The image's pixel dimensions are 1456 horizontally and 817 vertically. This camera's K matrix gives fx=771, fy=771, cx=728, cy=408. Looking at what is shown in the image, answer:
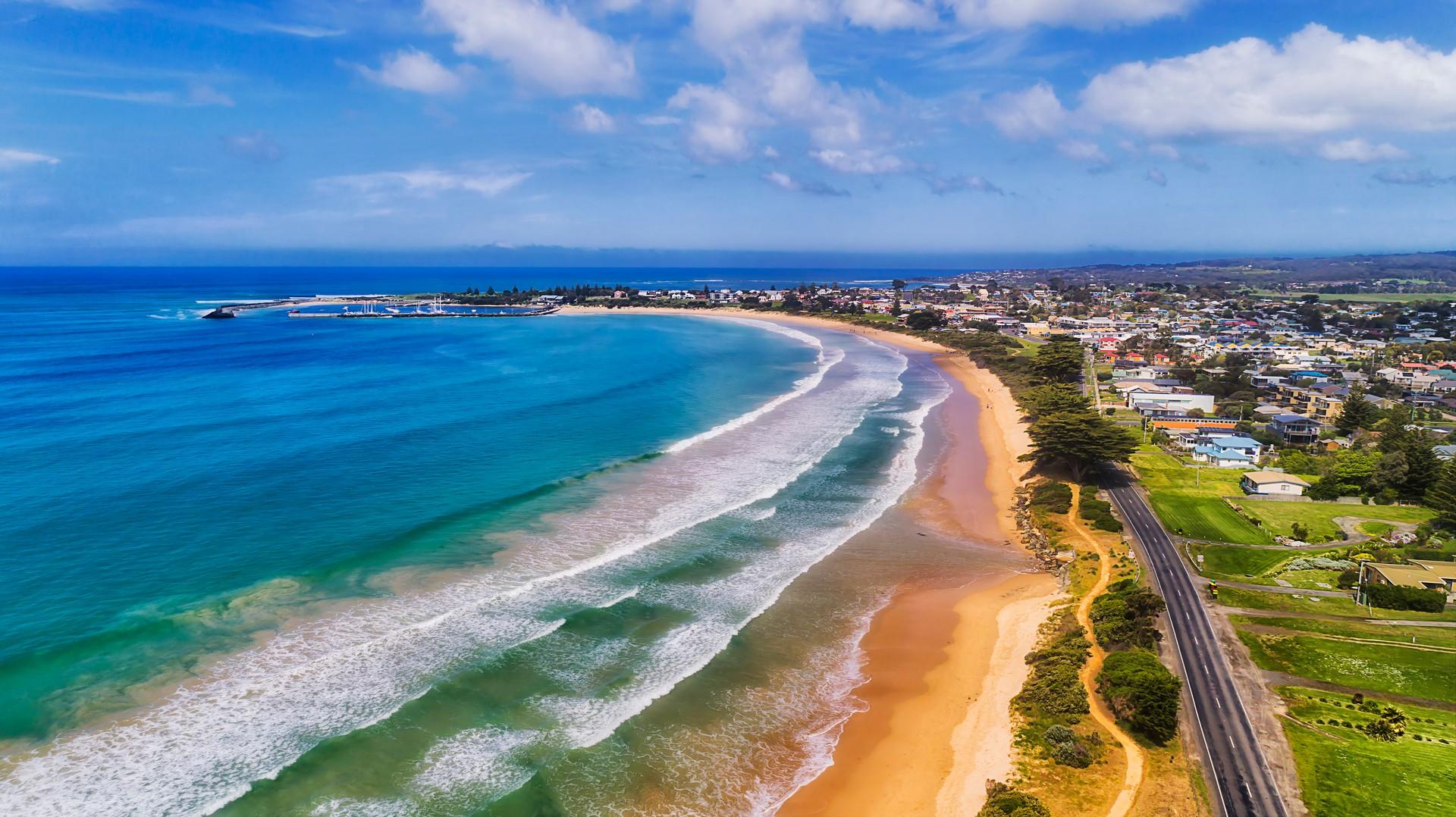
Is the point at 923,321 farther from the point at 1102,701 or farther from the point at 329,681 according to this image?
the point at 329,681

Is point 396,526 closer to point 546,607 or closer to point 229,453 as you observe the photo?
point 546,607

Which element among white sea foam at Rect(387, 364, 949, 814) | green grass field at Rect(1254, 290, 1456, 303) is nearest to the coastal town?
white sea foam at Rect(387, 364, 949, 814)

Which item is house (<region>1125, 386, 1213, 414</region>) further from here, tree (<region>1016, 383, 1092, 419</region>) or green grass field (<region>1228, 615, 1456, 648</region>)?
green grass field (<region>1228, 615, 1456, 648</region>)

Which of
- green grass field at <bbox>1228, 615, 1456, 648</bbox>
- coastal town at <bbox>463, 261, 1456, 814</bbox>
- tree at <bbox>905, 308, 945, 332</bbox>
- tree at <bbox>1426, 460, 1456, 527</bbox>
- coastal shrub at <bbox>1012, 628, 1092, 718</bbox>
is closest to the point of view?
coastal town at <bbox>463, 261, 1456, 814</bbox>

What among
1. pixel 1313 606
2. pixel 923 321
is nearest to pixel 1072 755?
pixel 1313 606

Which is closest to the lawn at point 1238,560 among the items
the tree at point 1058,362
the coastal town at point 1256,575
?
the coastal town at point 1256,575

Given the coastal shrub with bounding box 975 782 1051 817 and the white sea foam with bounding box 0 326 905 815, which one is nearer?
the coastal shrub with bounding box 975 782 1051 817
